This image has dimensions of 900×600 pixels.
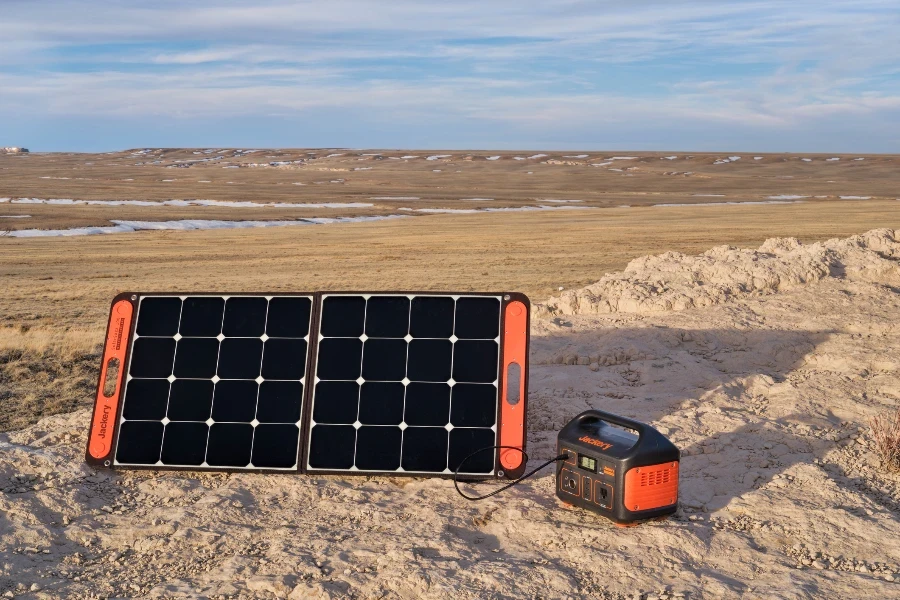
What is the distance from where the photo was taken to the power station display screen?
18.7 ft

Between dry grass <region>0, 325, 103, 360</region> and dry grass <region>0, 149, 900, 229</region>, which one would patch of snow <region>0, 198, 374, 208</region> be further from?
dry grass <region>0, 325, 103, 360</region>

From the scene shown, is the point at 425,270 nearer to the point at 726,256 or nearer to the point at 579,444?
the point at 726,256

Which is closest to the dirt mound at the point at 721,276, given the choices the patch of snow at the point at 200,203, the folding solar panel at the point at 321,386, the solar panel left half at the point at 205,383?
the folding solar panel at the point at 321,386

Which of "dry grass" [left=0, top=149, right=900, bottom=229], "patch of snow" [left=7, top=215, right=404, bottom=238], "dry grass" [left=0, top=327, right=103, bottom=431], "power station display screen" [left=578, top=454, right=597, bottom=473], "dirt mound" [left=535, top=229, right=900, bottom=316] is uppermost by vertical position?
"dry grass" [left=0, top=149, right=900, bottom=229]

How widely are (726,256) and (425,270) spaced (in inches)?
387

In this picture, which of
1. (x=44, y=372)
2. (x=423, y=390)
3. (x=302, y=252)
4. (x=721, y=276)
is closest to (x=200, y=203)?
(x=302, y=252)

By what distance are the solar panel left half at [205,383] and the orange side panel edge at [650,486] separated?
2.44 meters

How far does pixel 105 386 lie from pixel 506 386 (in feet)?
10.2

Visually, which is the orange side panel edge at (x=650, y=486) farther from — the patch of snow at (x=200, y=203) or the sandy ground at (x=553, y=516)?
the patch of snow at (x=200, y=203)

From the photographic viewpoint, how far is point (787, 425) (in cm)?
744

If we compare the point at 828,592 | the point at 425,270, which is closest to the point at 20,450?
the point at 828,592

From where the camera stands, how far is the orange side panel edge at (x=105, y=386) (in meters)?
6.56

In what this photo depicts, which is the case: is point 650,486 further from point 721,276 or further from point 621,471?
point 721,276

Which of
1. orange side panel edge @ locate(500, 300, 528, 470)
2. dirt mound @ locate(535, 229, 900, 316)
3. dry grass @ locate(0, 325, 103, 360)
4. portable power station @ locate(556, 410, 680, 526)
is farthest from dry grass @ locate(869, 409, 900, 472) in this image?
dry grass @ locate(0, 325, 103, 360)
